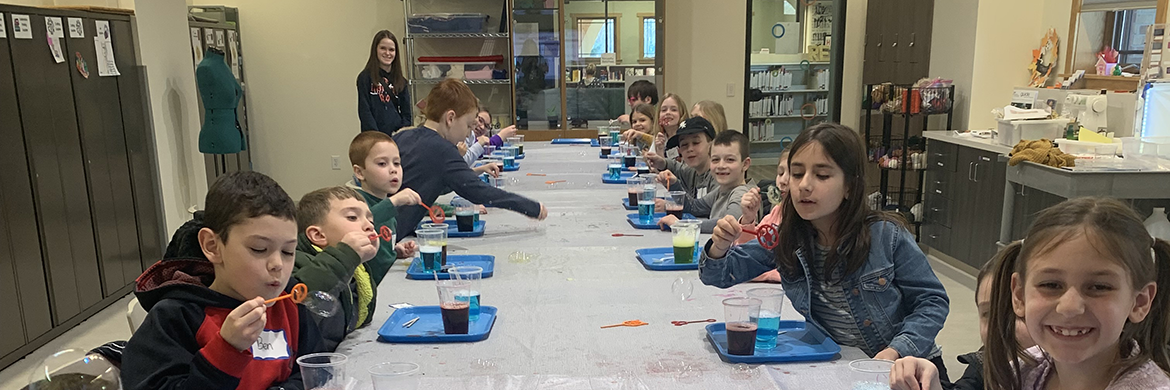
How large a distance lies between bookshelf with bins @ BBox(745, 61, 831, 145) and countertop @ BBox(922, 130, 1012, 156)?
4.33m

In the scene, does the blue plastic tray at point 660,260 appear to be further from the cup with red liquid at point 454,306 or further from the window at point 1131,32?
the window at point 1131,32

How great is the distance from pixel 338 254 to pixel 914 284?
132cm

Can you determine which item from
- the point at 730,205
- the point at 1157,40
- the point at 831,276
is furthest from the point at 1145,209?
the point at 831,276

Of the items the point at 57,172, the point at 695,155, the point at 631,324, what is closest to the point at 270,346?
the point at 631,324

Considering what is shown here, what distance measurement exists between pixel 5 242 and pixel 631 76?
5669 millimetres

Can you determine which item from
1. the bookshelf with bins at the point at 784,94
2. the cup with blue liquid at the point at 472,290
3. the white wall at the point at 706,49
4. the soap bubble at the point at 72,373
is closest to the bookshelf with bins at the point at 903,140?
the white wall at the point at 706,49

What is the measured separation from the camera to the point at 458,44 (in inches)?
306

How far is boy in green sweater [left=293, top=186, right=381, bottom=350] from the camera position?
1752 mm

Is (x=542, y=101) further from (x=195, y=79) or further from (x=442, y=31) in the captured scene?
(x=195, y=79)

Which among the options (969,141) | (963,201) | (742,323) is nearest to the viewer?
(742,323)

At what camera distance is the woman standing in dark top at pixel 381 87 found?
18.8ft

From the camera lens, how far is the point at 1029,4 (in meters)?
5.57

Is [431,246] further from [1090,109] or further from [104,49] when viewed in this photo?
[1090,109]

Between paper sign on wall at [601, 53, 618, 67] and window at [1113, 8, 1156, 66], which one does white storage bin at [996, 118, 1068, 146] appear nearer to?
window at [1113, 8, 1156, 66]
